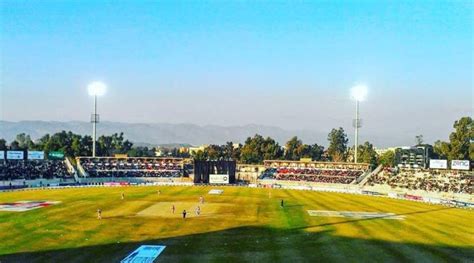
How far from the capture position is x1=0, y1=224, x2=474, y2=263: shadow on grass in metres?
31.9

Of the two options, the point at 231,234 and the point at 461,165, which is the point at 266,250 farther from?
the point at 461,165

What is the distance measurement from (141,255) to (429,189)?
70120 mm

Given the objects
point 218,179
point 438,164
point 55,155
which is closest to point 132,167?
point 55,155

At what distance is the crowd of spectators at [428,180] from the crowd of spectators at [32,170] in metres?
67.8

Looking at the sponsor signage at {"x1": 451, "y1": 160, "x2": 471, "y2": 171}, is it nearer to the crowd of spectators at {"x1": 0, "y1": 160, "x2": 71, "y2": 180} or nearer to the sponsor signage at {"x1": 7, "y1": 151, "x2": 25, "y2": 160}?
the crowd of spectators at {"x1": 0, "y1": 160, "x2": 71, "y2": 180}

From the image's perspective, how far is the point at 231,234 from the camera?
133 ft

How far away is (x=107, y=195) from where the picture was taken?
73.8 metres

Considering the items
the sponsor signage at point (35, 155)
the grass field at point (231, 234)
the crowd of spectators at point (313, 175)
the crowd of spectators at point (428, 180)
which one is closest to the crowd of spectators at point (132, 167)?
the sponsor signage at point (35, 155)

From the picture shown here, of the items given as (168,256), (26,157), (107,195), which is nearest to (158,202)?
(107,195)

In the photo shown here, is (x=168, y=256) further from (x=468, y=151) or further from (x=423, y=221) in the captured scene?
(x=468, y=151)

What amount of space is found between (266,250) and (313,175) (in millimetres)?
79795

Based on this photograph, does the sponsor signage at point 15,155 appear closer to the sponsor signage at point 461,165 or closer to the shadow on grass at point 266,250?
the shadow on grass at point 266,250

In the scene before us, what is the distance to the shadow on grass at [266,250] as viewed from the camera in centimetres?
3191

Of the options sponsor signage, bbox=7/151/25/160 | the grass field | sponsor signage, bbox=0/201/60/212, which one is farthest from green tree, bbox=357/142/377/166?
sponsor signage, bbox=0/201/60/212
